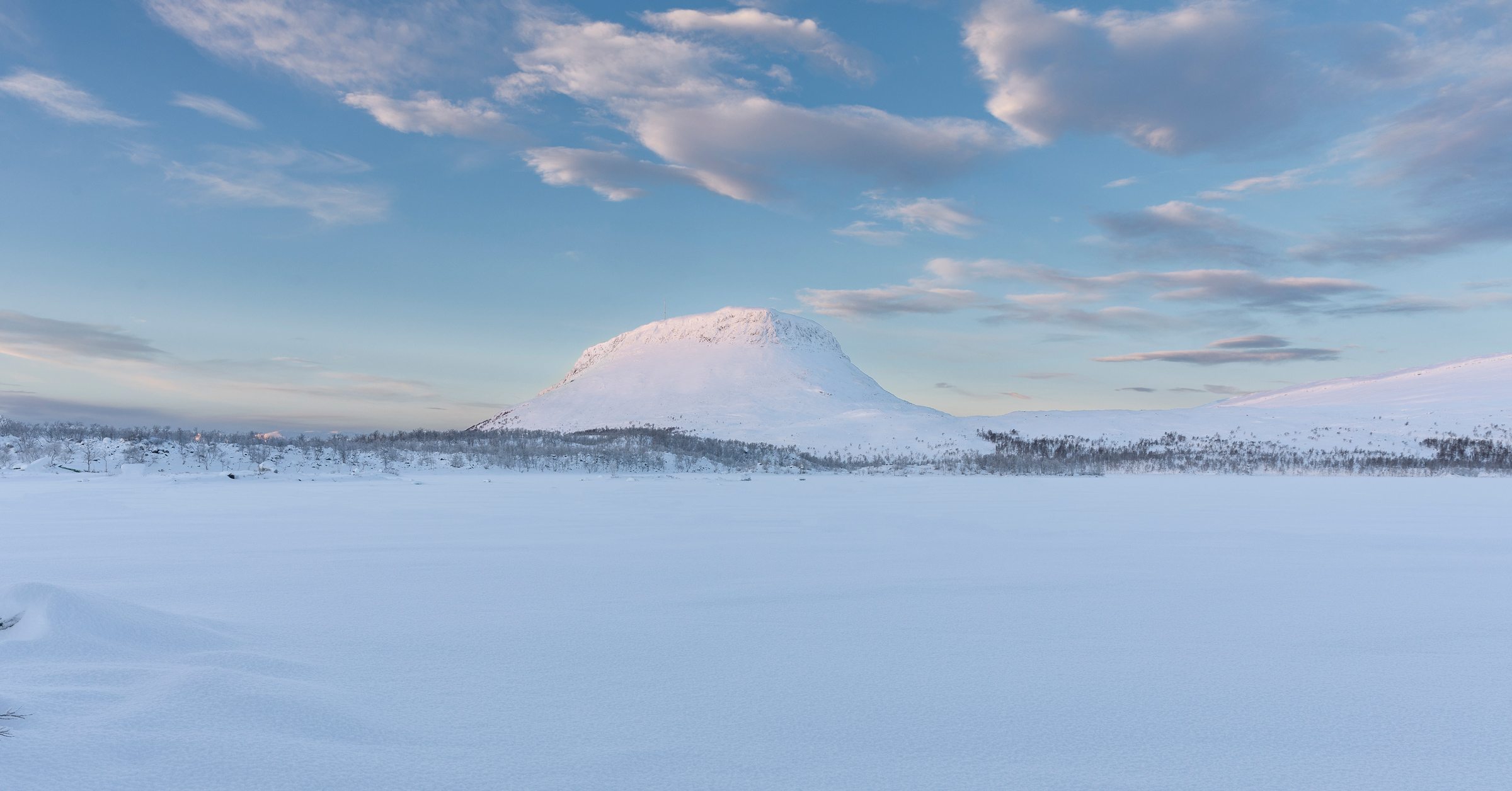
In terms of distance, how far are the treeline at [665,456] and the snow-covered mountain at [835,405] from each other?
146 inches

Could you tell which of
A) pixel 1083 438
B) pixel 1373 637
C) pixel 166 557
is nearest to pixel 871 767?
pixel 1373 637

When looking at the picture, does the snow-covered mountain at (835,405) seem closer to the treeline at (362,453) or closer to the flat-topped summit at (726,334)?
the flat-topped summit at (726,334)

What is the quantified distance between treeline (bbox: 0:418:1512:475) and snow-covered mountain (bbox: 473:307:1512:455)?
3.71 metres

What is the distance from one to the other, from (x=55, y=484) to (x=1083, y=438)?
56663 mm

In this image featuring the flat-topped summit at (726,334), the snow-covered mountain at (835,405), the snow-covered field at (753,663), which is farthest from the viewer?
the flat-topped summit at (726,334)

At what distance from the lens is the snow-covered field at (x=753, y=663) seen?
10.0 ft

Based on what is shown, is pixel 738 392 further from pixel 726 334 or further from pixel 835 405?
pixel 726 334

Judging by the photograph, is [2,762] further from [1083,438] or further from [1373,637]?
[1083,438]

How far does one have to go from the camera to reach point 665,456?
5128cm

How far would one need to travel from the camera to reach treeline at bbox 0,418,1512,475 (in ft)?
113

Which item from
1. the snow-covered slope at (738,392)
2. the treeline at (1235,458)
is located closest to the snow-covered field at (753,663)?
the treeline at (1235,458)

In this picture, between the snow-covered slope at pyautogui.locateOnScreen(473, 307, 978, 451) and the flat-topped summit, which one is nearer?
the snow-covered slope at pyautogui.locateOnScreen(473, 307, 978, 451)

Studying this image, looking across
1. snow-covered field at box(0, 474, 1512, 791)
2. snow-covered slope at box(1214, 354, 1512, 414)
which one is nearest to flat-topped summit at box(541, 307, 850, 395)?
snow-covered slope at box(1214, 354, 1512, 414)

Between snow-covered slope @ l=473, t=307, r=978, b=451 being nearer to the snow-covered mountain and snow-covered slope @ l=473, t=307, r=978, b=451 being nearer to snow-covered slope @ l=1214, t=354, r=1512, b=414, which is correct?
the snow-covered mountain
